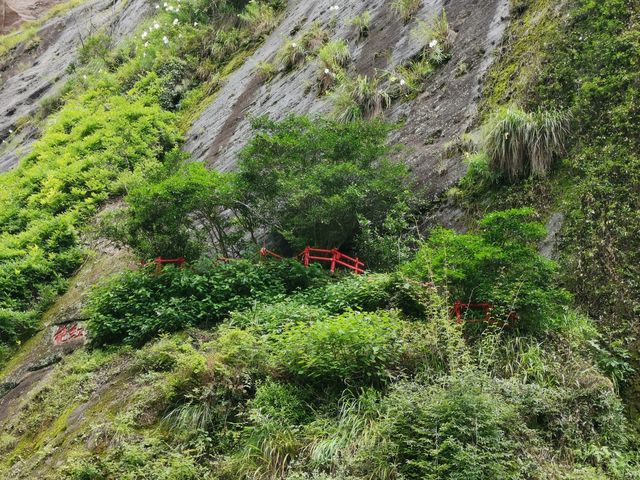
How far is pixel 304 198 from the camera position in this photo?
27.4 ft

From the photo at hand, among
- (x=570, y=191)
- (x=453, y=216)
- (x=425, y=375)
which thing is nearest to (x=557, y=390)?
(x=425, y=375)

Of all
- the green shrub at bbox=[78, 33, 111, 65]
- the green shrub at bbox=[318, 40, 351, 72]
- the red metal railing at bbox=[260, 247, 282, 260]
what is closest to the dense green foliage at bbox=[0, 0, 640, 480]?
the red metal railing at bbox=[260, 247, 282, 260]

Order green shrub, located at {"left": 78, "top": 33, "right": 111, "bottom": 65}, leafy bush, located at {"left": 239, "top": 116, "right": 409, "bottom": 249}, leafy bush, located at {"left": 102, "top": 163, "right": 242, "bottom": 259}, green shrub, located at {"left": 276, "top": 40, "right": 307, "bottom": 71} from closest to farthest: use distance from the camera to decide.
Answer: leafy bush, located at {"left": 239, "top": 116, "right": 409, "bottom": 249}
leafy bush, located at {"left": 102, "top": 163, "right": 242, "bottom": 259}
green shrub, located at {"left": 276, "top": 40, "right": 307, "bottom": 71}
green shrub, located at {"left": 78, "top": 33, "right": 111, "bottom": 65}

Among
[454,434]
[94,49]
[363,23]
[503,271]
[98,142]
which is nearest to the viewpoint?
[454,434]

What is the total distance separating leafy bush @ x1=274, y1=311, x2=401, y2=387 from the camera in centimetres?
585

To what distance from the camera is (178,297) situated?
833 centimetres

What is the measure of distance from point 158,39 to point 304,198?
1349 cm

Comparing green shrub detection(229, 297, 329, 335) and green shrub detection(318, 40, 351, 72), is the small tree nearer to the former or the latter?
green shrub detection(229, 297, 329, 335)

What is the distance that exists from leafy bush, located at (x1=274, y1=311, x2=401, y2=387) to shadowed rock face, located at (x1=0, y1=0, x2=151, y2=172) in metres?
15.5

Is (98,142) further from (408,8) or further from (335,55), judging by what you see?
(408,8)

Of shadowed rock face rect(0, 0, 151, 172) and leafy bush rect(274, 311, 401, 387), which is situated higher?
shadowed rock face rect(0, 0, 151, 172)

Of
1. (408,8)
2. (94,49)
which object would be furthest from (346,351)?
(94,49)

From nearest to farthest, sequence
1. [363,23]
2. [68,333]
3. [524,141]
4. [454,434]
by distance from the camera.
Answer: [454,434]
[524,141]
[68,333]
[363,23]

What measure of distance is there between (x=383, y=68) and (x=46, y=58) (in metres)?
18.2
